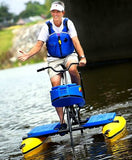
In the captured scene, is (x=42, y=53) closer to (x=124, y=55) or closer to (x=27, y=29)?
(x=27, y=29)

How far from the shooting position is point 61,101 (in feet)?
21.8

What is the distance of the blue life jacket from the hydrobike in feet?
0.92

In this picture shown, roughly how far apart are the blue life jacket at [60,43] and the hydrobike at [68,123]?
281mm

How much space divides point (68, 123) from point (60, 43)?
4.01 ft

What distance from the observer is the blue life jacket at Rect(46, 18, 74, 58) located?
7.02m

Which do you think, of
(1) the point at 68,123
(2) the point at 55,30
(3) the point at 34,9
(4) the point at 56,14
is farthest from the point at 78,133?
(3) the point at 34,9

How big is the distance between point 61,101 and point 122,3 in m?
18.5

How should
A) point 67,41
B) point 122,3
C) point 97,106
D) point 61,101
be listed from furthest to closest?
point 122,3 < point 97,106 < point 67,41 < point 61,101

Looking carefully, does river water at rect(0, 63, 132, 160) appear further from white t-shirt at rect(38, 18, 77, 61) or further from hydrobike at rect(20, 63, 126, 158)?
white t-shirt at rect(38, 18, 77, 61)

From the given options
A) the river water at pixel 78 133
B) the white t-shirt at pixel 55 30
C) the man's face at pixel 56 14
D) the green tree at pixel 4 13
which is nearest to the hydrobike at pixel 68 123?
the river water at pixel 78 133

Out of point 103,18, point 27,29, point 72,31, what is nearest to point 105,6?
point 103,18

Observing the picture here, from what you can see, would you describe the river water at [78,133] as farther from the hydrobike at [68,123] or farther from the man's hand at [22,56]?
the man's hand at [22,56]

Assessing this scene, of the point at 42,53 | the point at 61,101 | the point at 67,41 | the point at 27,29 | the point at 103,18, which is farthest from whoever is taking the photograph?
the point at 27,29

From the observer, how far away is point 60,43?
702 centimetres
